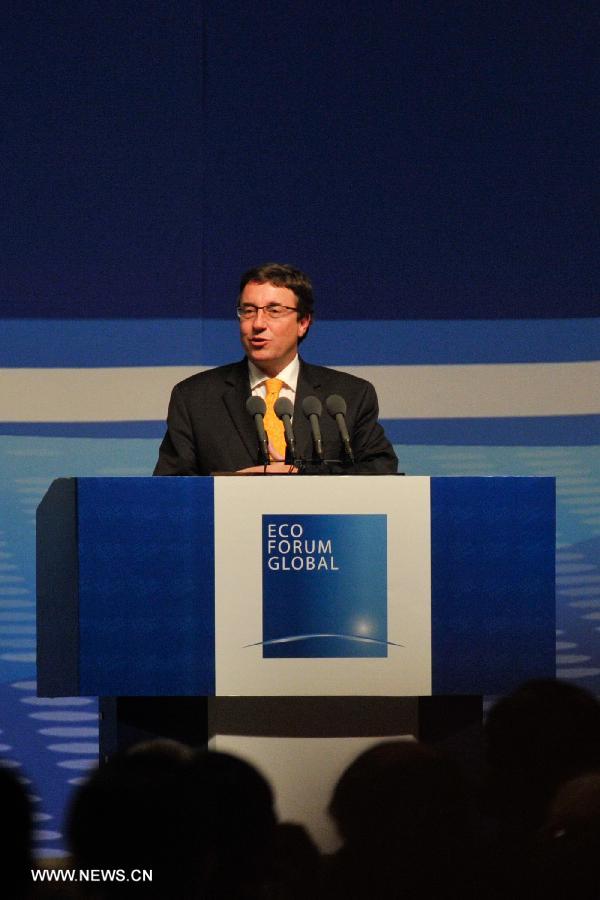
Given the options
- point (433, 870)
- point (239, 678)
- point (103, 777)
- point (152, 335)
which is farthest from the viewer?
point (152, 335)

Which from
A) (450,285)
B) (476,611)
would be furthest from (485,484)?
(450,285)

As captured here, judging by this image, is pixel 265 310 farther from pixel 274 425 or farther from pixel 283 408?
pixel 283 408

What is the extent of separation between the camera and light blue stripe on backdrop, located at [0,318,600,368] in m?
4.86

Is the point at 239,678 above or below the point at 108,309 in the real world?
below

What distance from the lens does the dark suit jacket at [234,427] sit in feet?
12.1

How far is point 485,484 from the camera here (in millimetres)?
2734

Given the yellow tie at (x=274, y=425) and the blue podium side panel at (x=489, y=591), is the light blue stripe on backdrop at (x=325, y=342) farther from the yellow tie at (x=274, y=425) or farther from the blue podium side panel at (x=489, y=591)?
the blue podium side panel at (x=489, y=591)

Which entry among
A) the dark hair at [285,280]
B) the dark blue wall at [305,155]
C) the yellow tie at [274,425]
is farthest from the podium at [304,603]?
the dark blue wall at [305,155]

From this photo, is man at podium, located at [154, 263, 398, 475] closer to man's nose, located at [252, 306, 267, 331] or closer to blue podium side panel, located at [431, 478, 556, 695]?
man's nose, located at [252, 306, 267, 331]

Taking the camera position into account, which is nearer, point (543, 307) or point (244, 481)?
point (244, 481)

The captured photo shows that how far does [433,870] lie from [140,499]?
107cm

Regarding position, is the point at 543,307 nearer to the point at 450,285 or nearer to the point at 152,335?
the point at 450,285

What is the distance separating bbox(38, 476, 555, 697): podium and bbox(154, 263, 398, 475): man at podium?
0.91m

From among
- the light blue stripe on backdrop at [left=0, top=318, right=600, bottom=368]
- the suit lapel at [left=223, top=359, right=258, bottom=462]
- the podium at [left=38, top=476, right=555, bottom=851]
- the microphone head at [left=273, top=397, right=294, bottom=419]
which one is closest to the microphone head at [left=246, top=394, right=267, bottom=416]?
the microphone head at [left=273, top=397, right=294, bottom=419]
